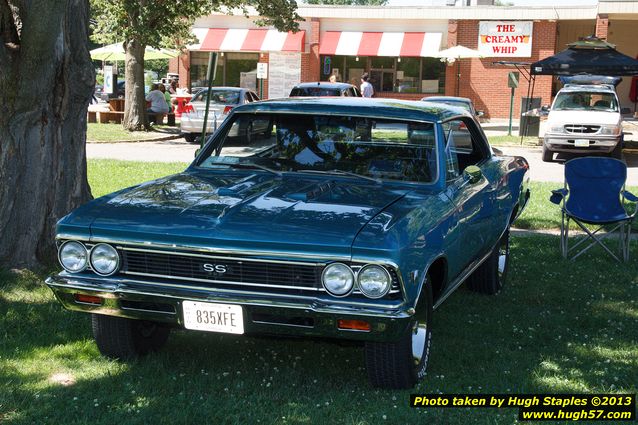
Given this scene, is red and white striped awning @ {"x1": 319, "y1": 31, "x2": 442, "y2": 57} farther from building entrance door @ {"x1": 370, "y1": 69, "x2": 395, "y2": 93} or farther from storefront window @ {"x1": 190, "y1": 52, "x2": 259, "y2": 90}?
storefront window @ {"x1": 190, "y1": 52, "x2": 259, "y2": 90}

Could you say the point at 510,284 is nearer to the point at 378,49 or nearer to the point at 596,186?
the point at 596,186

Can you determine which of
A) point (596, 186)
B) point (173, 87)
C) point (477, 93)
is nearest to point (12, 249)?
point (596, 186)

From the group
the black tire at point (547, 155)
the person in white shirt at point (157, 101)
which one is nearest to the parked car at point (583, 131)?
the black tire at point (547, 155)

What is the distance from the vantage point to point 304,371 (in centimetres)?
531

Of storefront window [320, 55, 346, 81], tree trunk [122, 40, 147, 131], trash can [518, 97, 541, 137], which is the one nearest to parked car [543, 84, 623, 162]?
trash can [518, 97, 541, 137]

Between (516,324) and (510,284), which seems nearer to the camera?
(516,324)

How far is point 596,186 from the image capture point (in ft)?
29.3

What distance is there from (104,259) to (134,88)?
21354 millimetres

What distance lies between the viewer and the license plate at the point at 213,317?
456 cm

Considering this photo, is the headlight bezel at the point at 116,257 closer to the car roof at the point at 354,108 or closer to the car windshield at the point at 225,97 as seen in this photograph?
A: the car roof at the point at 354,108

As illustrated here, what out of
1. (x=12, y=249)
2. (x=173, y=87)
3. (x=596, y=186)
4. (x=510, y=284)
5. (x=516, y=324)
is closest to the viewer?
(x=516, y=324)

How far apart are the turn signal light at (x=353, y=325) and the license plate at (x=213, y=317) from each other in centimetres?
53

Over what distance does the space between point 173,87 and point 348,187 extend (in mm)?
31408

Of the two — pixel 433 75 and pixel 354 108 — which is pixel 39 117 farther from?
pixel 433 75
